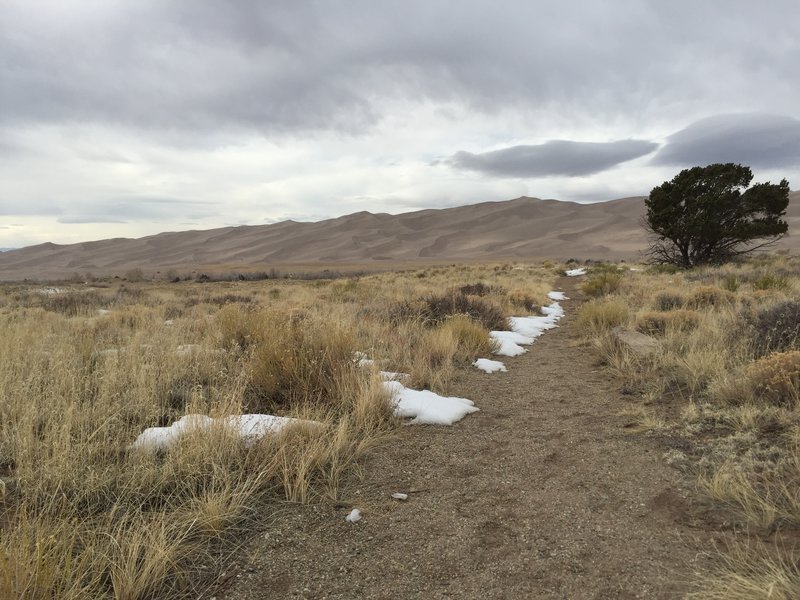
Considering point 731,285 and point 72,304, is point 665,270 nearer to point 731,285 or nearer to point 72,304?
point 731,285

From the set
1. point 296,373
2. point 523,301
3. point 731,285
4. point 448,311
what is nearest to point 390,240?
point 523,301

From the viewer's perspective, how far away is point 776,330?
18.7ft

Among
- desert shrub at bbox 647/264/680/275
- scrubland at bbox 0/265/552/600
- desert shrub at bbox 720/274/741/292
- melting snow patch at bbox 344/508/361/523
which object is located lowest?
desert shrub at bbox 647/264/680/275

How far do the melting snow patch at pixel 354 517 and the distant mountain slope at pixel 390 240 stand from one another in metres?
100

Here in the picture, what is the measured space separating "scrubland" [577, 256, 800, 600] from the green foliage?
17.2m

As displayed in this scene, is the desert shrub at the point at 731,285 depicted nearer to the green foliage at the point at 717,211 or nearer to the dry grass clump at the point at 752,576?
the green foliage at the point at 717,211

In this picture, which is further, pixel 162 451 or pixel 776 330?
pixel 776 330

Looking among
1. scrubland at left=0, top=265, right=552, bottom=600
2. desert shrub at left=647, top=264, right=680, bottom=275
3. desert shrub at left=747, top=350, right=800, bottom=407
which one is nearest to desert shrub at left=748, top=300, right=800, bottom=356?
desert shrub at left=747, top=350, right=800, bottom=407

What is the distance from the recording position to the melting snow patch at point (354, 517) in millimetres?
2902

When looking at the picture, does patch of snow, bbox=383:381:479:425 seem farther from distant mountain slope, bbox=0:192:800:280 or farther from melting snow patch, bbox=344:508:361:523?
distant mountain slope, bbox=0:192:800:280

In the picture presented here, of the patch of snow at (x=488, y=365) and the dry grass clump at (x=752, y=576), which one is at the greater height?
the dry grass clump at (x=752, y=576)

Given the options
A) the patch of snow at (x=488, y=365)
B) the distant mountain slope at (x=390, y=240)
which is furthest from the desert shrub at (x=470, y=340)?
the distant mountain slope at (x=390, y=240)

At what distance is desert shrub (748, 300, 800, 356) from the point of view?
5484mm

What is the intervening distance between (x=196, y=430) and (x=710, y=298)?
429 inches
